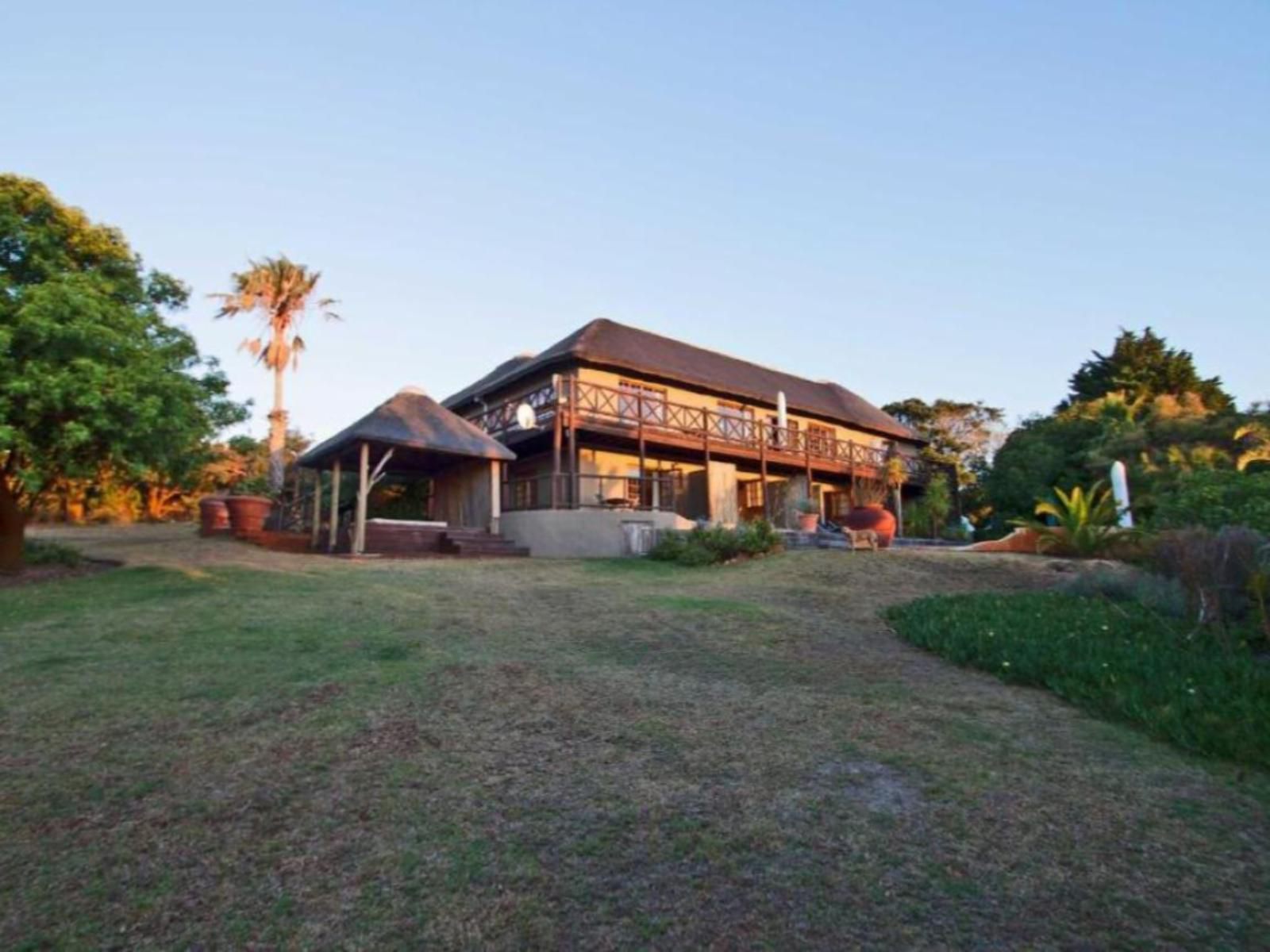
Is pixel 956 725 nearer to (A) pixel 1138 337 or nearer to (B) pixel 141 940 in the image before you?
(B) pixel 141 940

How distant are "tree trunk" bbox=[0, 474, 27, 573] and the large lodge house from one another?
5291 millimetres

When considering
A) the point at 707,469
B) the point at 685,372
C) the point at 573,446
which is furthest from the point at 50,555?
the point at 685,372

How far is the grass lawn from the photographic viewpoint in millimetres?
2295

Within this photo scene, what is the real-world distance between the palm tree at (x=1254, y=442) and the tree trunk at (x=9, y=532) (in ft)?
71.6

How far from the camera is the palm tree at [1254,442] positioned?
1405cm

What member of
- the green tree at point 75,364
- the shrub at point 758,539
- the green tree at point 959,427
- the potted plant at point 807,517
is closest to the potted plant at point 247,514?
the green tree at point 75,364

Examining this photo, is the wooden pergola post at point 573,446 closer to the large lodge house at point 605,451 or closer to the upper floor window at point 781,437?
the large lodge house at point 605,451

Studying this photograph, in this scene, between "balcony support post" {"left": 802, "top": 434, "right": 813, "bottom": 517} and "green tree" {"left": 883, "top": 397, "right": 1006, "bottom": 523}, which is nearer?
"balcony support post" {"left": 802, "top": 434, "right": 813, "bottom": 517}

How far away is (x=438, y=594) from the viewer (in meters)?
8.73

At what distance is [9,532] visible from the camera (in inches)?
405

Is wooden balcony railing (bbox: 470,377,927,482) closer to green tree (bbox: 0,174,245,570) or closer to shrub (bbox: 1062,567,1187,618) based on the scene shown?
green tree (bbox: 0,174,245,570)

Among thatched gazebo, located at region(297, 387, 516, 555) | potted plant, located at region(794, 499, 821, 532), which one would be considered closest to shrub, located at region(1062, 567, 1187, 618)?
potted plant, located at region(794, 499, 821, 532)

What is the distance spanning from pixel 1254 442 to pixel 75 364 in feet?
73.1

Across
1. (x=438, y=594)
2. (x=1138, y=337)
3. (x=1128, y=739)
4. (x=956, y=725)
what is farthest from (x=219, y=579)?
(x=1138, y=337)
